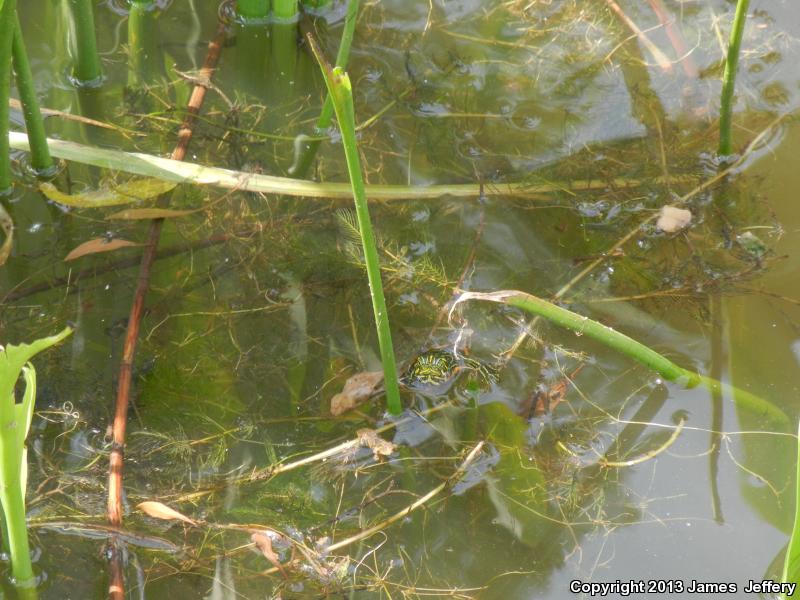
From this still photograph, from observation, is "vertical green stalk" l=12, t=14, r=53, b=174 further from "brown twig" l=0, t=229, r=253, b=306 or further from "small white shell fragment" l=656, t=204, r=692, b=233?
"small white shell fragment" l=656, t=204, r=692, b=233

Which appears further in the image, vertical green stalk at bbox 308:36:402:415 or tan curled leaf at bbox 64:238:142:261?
tan curled leaf at bbox 64:238:142:261

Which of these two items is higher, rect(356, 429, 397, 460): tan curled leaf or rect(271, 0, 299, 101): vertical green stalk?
rect(271, 0, 299, 101): vertical green stalk

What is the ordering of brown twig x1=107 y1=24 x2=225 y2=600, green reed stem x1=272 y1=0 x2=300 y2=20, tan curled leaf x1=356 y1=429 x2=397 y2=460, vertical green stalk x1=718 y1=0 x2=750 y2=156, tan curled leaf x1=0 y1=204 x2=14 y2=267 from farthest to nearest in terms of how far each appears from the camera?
green reed stem x1=272 y1=0 x2=300 y2=20
tan curled leaf x1=0 y1=204 x2=14 y2=267
vertical green stalk x1=718 y1=0 x2=750 y2=156
tan curled leaf x1=356 y1=429 x2=397 y2=460
brown twig x1=107 y1=24 x2=225 y2=600

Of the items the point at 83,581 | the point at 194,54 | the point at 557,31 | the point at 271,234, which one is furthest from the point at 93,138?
the point at 557,31

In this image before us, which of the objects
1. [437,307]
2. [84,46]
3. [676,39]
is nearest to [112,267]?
[84,46]

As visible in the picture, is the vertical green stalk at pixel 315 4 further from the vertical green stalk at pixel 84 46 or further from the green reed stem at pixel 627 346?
the green reed stem at pixel 627 346

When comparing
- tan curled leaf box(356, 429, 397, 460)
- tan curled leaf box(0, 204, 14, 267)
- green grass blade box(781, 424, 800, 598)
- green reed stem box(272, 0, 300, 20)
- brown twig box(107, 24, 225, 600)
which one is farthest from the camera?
green reed stem box(272, 0, 300, 20)

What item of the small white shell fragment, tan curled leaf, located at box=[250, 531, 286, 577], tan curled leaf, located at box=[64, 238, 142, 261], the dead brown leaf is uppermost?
the small white shell fragment

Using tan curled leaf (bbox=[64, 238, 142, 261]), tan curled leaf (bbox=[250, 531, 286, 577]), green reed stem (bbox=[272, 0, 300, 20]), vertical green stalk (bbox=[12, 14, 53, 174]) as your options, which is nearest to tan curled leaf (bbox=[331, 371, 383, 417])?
tan curled leaf (bbox=[250, 531, 286, 577])
